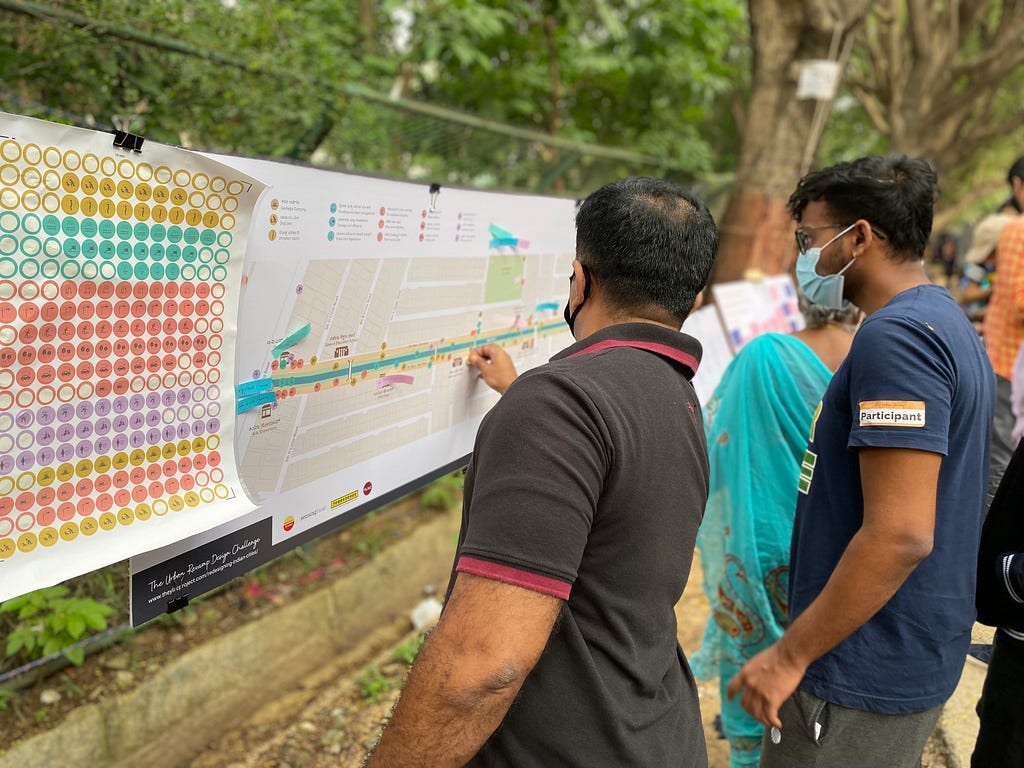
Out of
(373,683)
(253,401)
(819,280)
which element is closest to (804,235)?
(819,280)

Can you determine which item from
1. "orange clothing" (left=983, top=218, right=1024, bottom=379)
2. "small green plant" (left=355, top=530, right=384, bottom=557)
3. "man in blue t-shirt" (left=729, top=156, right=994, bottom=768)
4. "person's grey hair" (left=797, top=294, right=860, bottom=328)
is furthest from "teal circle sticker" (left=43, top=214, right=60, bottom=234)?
"orange clothing" (left=983, top=218, right=1024, bottom=379)

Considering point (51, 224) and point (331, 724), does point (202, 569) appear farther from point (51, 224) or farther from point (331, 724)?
point (331, 724)

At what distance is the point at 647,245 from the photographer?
1.28 metres

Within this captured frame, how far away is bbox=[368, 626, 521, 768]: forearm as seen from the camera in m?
1.07

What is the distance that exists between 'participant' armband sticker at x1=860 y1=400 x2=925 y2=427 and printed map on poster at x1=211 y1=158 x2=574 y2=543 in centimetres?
109

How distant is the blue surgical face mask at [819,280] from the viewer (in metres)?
1.91

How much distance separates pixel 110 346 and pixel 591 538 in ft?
2.78

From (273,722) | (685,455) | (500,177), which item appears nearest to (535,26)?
(500,177)

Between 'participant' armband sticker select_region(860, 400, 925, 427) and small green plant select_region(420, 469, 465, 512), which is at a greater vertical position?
'participant' armband sticker select_region(860, 400, 925, 427)

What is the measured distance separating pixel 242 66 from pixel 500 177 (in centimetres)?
306

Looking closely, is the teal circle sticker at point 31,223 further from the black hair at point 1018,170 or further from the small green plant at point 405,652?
the black hair at point 1018,170

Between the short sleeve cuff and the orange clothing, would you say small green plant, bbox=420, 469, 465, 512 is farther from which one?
the short sleeve cuff

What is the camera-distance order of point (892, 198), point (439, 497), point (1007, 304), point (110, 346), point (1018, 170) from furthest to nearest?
point (439, 497) < point (1018, 170) < point (1007, 304) < point (892, 198) < point (110, 346)

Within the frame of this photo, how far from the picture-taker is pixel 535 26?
260 inches
